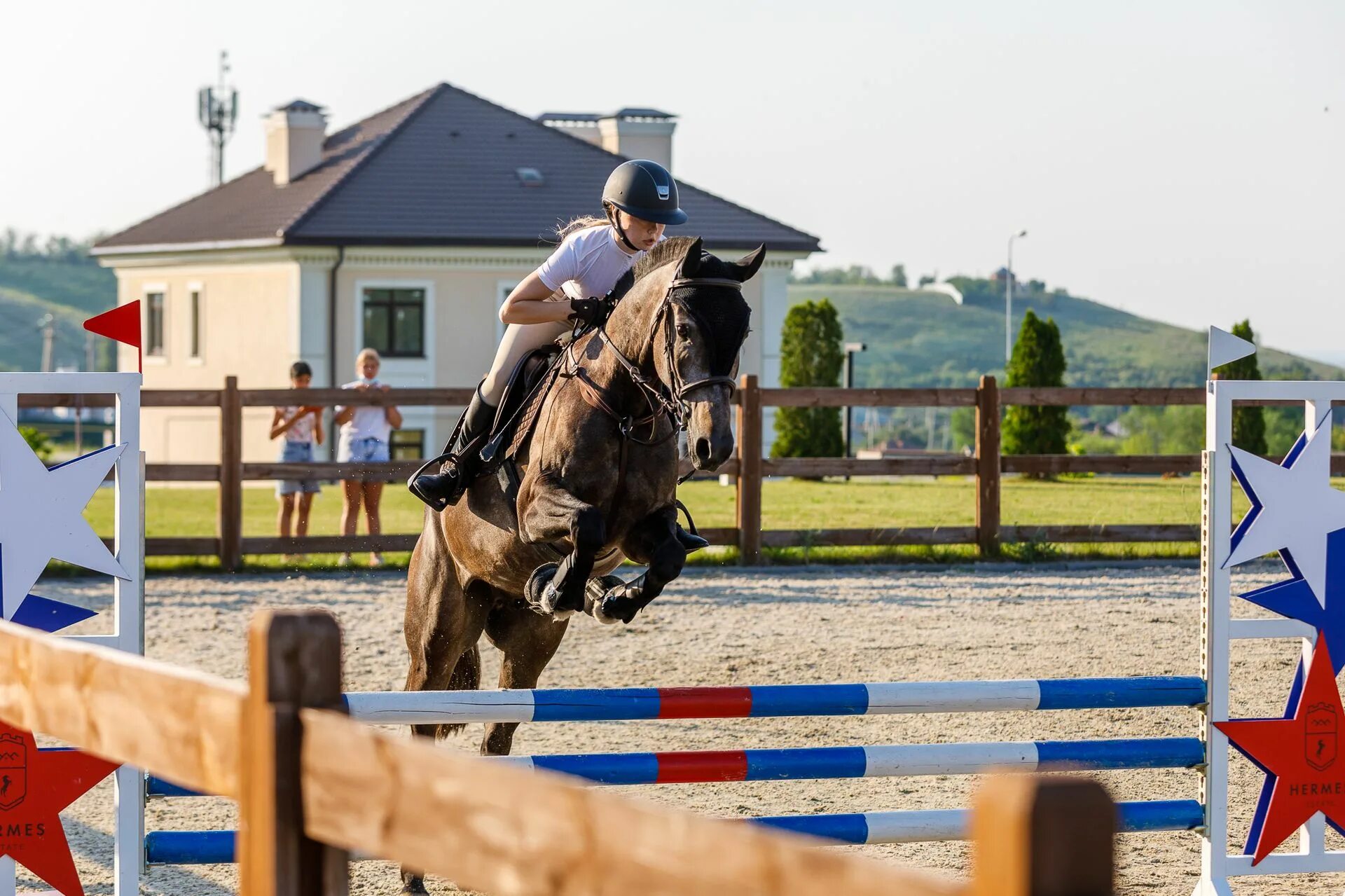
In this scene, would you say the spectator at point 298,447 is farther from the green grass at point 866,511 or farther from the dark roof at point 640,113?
the dark roof at point 640,113

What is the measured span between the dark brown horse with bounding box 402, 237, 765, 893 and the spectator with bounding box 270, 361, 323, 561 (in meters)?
7.15

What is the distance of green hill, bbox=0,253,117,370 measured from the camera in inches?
5994

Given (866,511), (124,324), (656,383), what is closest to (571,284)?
Result: (656,383)

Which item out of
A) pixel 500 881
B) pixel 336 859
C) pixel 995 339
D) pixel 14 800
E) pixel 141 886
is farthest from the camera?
pixel 995 339

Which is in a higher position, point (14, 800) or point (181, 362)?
point (181, 362)

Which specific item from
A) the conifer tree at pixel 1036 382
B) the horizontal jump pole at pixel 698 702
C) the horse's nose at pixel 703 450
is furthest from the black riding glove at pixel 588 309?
the conifer tree at pixel 1036 382

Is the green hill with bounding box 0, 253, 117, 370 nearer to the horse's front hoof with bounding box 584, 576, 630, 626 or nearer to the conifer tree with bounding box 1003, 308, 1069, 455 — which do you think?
the conifer tree with bounding box 1003, 308, 1069, 455

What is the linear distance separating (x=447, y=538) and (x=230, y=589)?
645 cm

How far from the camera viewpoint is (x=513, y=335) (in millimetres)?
5965

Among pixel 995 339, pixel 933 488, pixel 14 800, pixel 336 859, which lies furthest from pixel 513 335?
pixel 995 339

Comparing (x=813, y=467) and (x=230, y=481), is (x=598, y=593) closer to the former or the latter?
(x=230, y=481)

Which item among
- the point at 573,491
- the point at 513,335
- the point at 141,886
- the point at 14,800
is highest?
the point at 513,335

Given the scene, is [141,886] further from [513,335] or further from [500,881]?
[500,881]

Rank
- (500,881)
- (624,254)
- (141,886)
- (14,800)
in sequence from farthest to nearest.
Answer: (624,254) < (141,886) < (14,800) < (500,881)
